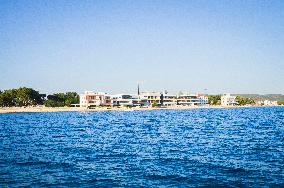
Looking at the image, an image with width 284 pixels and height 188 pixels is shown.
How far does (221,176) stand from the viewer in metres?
21.5

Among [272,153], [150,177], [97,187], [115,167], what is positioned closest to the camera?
[97,187]

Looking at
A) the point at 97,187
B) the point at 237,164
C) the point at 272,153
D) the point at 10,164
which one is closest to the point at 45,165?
the point at 10,164

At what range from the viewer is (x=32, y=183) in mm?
19719

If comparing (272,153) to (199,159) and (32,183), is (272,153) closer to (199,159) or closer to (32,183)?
(199,159)

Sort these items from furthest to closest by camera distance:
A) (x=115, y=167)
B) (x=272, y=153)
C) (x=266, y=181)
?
1. (x=272, y=153)
2. (x=115, y=167)
3. (x=266, y=181)

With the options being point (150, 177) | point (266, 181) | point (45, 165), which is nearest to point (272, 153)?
point (266, 181)

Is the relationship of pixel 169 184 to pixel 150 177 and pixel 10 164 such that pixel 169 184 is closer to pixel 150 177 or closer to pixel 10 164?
pixel 150 177

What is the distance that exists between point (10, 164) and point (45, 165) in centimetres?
279

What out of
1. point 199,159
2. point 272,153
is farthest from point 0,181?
point 272,153

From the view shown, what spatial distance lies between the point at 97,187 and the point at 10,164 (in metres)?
9.93

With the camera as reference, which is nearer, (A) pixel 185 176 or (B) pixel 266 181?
(B) pixel 266 181

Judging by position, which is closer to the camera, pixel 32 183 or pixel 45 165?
pixel 32 183

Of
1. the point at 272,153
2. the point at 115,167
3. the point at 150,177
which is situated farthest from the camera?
the point at 272,153

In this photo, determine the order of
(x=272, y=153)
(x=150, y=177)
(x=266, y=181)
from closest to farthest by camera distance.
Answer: (x=266, y=181), (x=150, y=177), (x=272, y=153)
